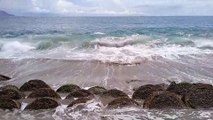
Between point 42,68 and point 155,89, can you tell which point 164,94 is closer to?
point 155,89

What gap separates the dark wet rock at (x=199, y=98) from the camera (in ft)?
24.0

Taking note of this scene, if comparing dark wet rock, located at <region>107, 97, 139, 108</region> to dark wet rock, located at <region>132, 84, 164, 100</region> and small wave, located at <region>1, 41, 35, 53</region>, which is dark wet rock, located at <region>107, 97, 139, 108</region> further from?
small wave, located at <region>1, 41, 35, 53</region>

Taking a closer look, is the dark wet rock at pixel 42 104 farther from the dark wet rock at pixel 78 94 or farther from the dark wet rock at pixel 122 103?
the dark wet rock at pixel 122 103

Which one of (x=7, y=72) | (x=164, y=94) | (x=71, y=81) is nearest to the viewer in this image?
(x=164, y=94)

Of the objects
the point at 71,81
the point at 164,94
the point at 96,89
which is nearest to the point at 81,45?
the point at 71,81

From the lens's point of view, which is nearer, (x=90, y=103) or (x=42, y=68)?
(x=90, y=103)

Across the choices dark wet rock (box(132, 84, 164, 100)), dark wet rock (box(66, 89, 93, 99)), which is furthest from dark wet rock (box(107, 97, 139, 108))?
dark wet rock (box(66, 89, 93, 99))

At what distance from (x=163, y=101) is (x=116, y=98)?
3.56 feet

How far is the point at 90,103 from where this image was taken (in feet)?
24.8

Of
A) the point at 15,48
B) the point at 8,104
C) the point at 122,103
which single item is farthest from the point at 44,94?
the point at 15,48

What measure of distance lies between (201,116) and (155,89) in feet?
5.16

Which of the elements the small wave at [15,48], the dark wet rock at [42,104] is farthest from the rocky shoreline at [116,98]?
the small wave at [15,48]

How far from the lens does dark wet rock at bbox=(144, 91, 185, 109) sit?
7.19m

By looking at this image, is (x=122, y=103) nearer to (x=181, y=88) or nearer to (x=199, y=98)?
(x=199, y=98)
